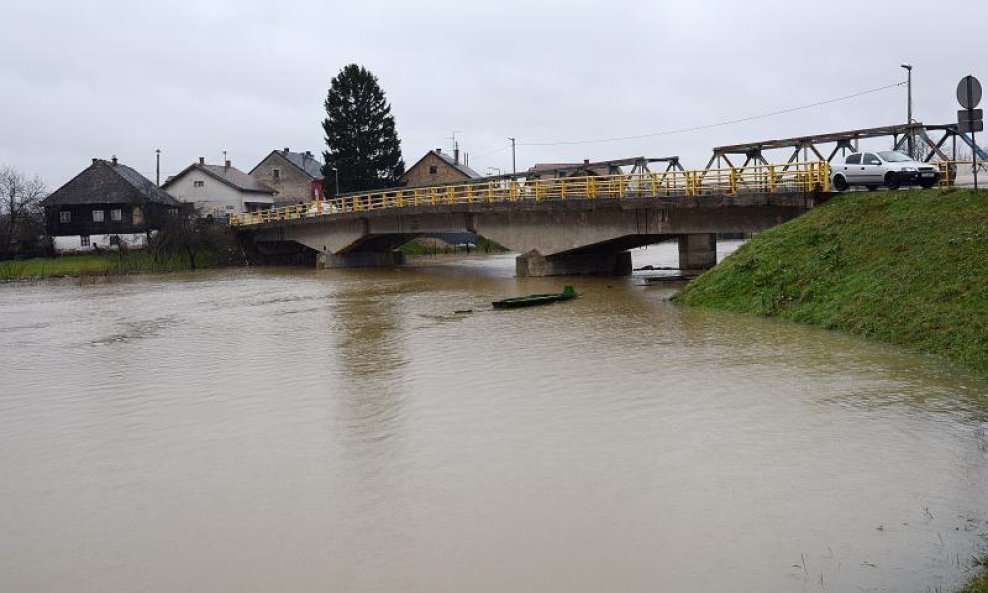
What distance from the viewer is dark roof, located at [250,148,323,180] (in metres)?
92.1

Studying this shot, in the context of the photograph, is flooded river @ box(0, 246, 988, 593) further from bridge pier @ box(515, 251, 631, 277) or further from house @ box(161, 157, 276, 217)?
house @ box(161, 157, 276, 217)

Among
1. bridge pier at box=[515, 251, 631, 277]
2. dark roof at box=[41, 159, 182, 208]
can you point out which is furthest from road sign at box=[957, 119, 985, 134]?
dark roof at box=[41, 159, 182, 208]

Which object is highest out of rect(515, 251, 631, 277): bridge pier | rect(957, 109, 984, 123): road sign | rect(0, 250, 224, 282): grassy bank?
rect(957, 109, 984, 123): road sign

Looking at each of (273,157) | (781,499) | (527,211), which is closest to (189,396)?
(781,499)

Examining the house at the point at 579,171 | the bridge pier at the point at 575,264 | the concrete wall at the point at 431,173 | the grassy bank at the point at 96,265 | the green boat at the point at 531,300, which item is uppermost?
the concrete wall at the point at 431,173

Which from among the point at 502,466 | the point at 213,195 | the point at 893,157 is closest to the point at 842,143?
the point at 893,157

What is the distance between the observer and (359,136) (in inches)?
3292

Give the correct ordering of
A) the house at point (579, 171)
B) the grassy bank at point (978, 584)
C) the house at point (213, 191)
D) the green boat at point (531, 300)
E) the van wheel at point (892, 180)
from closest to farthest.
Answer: the grassy bank at point (978, 584) < the van wheel at point (892, 180) < the green boat at point (531, 300) < the house at point (579, 171) < the house at point (213, 191)

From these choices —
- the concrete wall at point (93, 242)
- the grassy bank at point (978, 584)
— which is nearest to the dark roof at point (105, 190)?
the concrete wall at point (93, 242)

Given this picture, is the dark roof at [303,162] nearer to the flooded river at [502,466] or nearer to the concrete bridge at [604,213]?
the concrete bridge at [604,213]

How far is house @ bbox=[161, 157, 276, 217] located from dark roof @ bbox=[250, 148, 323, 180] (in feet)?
22.7

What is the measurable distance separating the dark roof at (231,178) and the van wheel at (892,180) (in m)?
66.0

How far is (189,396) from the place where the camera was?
634 inches

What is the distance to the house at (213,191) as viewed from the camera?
82675mm
